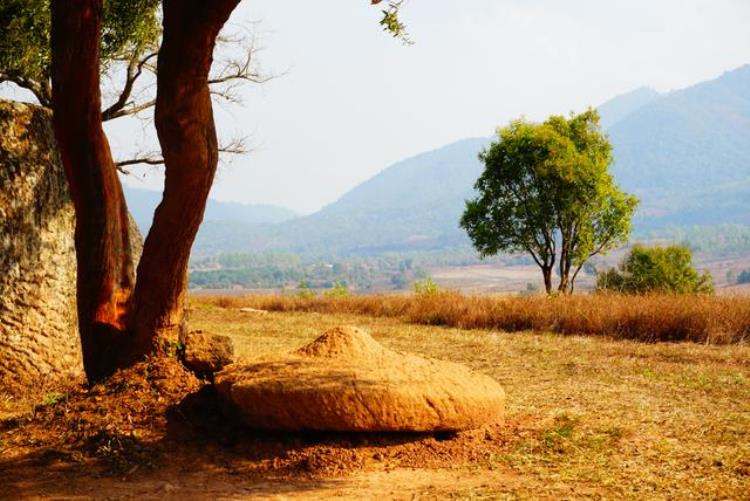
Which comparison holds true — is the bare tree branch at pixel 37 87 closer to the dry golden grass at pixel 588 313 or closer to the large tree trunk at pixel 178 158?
the dry golden grass at pixel 588 313

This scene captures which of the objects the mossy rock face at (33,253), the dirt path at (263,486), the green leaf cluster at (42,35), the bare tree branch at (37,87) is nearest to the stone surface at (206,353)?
the dirt path at (263,486)

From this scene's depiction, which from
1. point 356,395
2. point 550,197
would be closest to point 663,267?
point 550,197

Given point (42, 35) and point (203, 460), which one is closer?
point (203, 460)

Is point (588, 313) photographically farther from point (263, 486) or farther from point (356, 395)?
point (263, 486)

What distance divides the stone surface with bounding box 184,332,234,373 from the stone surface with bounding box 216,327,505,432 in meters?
0.55

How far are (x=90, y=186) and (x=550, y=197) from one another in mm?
25536

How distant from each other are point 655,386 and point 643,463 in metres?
3.57

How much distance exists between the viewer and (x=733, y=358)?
10992 mm

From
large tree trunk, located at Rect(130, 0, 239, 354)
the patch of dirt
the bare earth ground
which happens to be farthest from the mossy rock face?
large tree trunk, located at Rect(130, 0, 239, 354)

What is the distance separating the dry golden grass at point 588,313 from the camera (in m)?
12.9

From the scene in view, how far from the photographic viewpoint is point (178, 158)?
6520 mm

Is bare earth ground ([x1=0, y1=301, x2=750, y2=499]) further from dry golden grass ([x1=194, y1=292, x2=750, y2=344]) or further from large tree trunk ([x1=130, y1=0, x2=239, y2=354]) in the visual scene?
dry golden grass ([x1=194, y1=292, x2=750, y2=344])

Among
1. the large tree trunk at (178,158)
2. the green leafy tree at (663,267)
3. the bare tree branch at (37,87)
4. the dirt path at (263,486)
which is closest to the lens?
the dirt path at (263,486)

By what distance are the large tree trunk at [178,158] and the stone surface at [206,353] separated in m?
0.18
